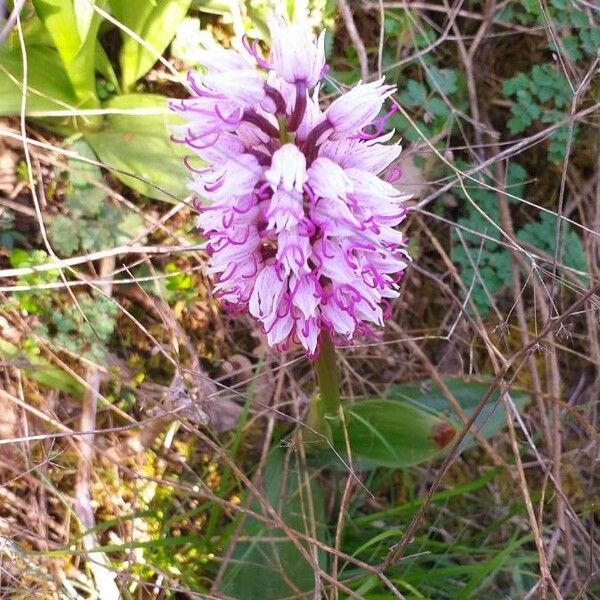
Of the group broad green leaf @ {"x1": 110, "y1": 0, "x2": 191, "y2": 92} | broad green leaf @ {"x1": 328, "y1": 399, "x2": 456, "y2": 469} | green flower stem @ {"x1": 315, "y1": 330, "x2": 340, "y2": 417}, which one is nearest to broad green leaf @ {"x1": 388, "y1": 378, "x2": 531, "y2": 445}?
broad green leaf @ {"x1": 328, "y1": 399, "x2": 456, "y2": 469}

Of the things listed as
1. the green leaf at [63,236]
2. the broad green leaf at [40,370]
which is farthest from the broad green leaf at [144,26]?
the broad green leaf at [40,370]

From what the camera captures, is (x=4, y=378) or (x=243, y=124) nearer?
(x=243, y=124)

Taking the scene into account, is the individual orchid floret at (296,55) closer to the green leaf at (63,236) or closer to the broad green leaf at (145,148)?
the broad green leaf at (145,148)

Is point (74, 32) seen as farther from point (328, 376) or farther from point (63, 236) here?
point (328, 376)

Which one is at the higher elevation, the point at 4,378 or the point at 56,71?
the point at 56,71

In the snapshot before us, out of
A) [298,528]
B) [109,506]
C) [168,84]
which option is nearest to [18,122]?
[168,84]

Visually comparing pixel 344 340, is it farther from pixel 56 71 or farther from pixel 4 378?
pixel 56 71

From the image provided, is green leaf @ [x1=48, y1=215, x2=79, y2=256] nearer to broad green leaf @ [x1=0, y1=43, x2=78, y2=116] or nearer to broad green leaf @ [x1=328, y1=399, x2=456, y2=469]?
broad green leaf @ [x1=0, y1=43, x2=78, y2=116]
